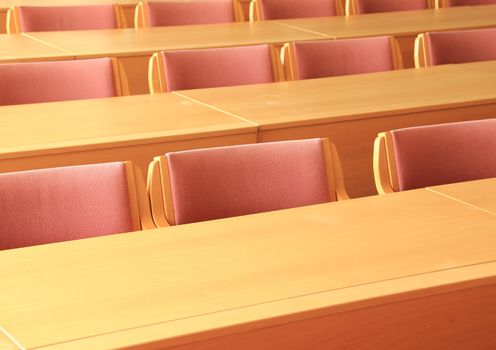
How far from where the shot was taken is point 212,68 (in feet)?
12.3

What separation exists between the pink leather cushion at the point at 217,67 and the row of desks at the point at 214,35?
0.64 metres

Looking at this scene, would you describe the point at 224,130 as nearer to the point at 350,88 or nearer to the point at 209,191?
the point at 209,191

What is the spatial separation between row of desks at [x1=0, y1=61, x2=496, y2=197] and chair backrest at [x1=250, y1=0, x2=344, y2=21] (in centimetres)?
165

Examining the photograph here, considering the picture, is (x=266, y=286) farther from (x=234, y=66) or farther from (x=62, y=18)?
(x=62, y=18)

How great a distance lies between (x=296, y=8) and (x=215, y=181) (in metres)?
3.14

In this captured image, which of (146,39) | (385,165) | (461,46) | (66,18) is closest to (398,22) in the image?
(461,46)

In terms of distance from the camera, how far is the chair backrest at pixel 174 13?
500 centimetres

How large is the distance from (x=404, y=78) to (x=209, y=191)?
152cm

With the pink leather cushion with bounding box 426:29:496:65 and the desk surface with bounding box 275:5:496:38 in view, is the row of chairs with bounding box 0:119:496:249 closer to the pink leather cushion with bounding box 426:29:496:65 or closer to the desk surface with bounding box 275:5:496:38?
the pink leather cushion with bounding box 426:29:496:65

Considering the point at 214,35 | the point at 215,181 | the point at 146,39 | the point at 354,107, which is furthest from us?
the point at 214,35

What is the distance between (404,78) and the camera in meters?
3.76

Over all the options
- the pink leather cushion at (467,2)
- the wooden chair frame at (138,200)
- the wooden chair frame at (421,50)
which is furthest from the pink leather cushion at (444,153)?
the pink leather cushion at (467,2)

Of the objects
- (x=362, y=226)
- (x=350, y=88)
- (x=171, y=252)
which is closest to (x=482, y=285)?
(x=362, y=226)

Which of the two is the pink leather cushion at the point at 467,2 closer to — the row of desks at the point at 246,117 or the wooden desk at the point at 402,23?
the wooden desk at the point at 402,23
